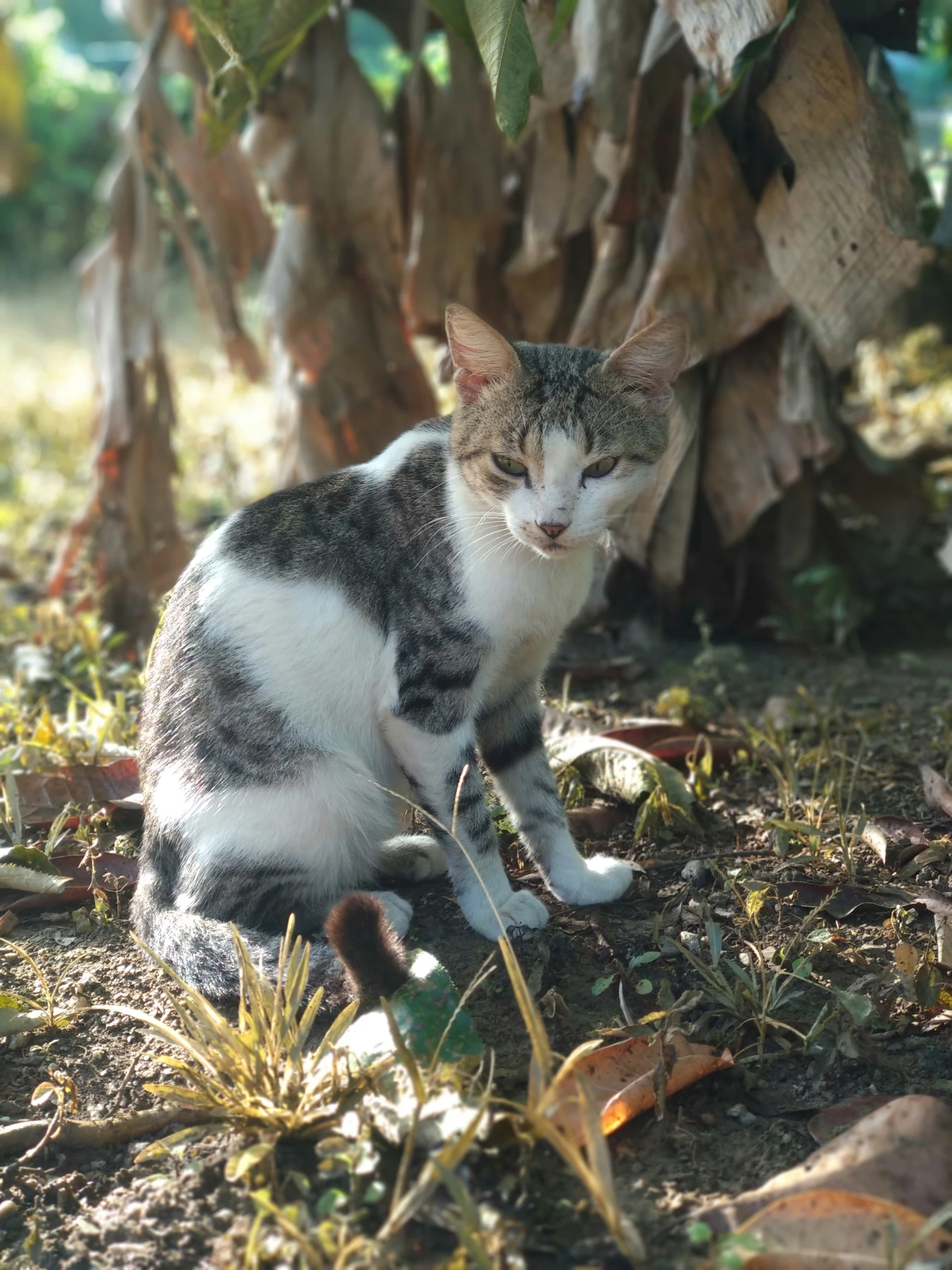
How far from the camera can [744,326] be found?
10.6ft

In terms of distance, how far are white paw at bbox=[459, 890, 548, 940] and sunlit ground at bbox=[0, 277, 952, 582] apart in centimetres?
224

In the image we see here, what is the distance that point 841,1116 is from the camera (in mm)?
1729

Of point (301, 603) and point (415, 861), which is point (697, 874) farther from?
point (301, 603)

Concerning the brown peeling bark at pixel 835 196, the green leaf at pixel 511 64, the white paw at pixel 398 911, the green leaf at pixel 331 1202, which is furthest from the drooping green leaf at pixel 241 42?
the green leaf at pixel 331 1202

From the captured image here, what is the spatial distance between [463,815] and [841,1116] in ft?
2.77

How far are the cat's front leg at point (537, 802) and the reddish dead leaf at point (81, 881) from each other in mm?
787

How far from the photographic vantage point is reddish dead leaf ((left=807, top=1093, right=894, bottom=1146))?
1.70 meters

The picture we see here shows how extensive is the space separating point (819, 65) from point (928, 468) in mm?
2214

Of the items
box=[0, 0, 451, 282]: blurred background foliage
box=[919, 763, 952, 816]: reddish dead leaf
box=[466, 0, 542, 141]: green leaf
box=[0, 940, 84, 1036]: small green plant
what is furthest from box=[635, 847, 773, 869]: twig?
box=[0, 0, 451, 282]: blurred background foliage

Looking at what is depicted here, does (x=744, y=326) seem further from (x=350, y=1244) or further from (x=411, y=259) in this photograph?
(x=350, y=1244)

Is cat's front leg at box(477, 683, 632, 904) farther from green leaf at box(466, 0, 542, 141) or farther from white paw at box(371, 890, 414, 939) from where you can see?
green leaf at box(466, 0, 542, 141)

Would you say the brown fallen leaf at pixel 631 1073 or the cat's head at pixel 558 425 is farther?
the cat's head at pixel 558 425

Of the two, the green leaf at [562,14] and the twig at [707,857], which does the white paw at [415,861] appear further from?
the green leaf at [562,14]

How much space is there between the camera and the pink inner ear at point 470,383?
2299 millimetres
